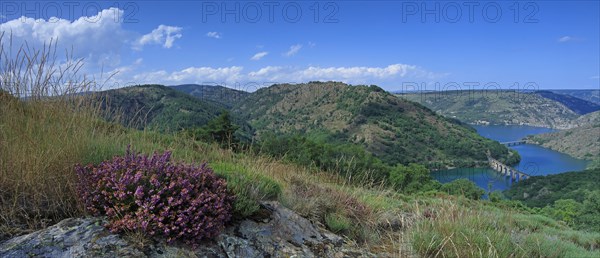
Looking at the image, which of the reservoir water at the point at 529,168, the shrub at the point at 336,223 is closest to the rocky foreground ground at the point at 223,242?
the shrub at the point at 336,223

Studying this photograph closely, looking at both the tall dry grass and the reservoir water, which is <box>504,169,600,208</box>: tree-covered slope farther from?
the tall dry grass

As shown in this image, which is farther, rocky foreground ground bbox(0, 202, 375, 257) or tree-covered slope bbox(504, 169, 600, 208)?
tree-covered slope bbox(504, 169, 600, 208)

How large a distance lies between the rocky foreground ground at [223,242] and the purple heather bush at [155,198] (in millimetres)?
91

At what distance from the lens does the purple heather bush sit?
262 centimetres

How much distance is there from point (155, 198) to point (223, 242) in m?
0.66

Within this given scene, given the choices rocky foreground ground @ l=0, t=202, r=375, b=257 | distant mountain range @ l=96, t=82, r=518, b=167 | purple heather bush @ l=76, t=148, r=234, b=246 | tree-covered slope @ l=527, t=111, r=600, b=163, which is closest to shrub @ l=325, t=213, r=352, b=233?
rocky foreground ground @ l=0, t=202, r=375, b=257

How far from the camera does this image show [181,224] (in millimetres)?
2623

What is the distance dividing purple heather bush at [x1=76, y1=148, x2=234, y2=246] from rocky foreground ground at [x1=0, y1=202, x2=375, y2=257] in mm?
91

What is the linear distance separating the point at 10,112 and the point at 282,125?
618ft

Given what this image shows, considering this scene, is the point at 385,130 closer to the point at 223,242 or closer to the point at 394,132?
the point at 394,132

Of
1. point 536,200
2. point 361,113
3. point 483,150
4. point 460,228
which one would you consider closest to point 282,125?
point 361,113

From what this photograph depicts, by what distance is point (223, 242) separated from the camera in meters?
2.91

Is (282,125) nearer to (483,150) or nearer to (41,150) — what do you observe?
(483,150)

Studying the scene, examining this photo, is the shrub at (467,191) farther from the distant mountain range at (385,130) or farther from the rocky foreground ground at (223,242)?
the distant mountain range at (385,130)
